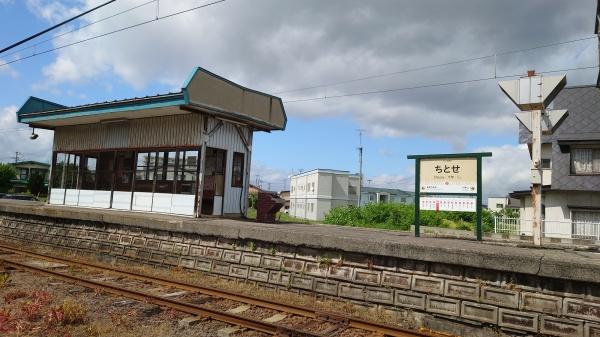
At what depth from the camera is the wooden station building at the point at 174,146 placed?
13164 millimetres

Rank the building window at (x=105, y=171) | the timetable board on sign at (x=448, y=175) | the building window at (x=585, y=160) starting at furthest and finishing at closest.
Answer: the building window at (x=585, y=160) → the building window at (x=105, y=171) → the timetable board on sign at (x=448, y=175)

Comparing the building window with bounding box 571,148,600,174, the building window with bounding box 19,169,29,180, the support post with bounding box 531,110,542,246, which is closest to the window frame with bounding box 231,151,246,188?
the support post with bounding box 531,110,542,246

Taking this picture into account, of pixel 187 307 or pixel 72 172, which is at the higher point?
pixel 72 172

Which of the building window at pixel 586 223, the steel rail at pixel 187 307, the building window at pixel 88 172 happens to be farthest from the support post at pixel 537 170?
the building window at pixel 586 223

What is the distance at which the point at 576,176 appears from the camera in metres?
22.2

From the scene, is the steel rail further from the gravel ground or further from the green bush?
the green bush

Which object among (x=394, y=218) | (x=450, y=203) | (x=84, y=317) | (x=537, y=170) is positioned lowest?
(x=84, y=317)

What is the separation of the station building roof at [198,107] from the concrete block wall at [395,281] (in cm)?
403

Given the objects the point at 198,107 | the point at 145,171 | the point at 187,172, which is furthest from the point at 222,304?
the point at 145,171

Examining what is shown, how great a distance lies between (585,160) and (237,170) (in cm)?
1961

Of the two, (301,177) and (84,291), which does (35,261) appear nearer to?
(84,291)

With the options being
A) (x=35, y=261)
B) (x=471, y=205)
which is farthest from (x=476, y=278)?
(x=35, y=261)

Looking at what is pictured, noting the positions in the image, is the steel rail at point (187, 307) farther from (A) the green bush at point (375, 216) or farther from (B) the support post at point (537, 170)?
(A) the green bush at point (375, 216)

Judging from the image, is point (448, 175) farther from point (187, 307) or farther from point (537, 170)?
point (187, 307)
